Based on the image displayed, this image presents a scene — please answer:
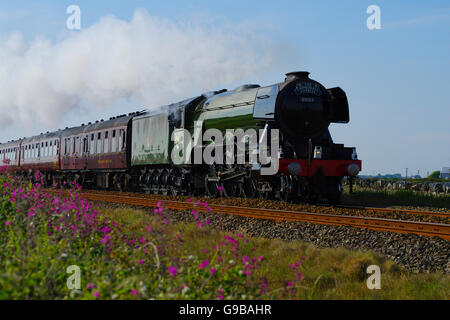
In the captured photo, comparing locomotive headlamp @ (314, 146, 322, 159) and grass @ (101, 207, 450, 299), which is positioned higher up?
locomotive headlamp @ (314, 146, 322, 159)

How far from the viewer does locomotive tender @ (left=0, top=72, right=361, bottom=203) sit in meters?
14.3

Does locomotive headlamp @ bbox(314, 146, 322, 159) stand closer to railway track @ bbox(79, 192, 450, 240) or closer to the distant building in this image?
railway track @ bbox(79, 192, 450, 240)

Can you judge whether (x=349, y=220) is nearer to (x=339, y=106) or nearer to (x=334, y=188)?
(x=334, y=188)

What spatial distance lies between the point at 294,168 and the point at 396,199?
22.6 feet

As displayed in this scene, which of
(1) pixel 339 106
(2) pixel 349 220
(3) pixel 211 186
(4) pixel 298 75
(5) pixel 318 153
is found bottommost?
(2) pixel 349 220

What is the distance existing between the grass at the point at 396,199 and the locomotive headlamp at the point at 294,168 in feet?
14.1

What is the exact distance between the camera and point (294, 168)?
1365cm

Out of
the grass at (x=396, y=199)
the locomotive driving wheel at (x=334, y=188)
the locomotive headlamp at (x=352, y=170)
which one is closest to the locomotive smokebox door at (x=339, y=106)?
the locomotive headlamp at (x=352, y=170)

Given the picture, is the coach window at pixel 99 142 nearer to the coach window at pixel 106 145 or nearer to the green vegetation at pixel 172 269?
the coach window at pixel 106 145

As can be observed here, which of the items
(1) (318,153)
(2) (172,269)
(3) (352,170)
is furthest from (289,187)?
(2) (172,269)

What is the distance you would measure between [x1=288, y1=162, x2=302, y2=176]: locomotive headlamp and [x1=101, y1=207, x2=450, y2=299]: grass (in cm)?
547

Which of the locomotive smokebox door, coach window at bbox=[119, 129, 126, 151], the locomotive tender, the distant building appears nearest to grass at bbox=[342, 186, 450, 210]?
the locomotive tender

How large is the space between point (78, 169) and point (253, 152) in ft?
55.7

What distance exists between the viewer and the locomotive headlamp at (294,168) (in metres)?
13.6
